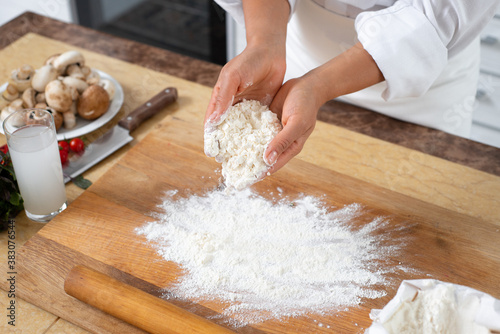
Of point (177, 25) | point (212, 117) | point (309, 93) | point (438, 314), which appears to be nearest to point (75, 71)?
point (212, 117)

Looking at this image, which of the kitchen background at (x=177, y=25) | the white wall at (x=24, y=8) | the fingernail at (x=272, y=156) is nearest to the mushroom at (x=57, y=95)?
the fingernail at (x=272, y=156)

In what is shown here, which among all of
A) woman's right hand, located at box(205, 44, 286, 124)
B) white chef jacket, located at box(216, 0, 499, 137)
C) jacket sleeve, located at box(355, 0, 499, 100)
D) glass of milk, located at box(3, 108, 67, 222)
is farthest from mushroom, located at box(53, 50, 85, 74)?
jacket sleeve, located at box(355, 0, 499, 100)

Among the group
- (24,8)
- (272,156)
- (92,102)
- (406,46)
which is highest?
(406,46)

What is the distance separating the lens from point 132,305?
2.98 ft

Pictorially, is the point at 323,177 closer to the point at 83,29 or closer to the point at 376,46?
the point at 376,46

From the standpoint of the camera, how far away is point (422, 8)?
3.74 ft

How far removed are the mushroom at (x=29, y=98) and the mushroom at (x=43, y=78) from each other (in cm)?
2

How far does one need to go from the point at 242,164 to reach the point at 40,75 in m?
0.70

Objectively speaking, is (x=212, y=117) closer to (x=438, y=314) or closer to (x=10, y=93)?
(x=438, y=314)

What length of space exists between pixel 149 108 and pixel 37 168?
46cm

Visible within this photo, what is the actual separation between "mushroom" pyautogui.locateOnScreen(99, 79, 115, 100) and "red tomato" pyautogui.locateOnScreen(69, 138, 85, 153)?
210 millimetres

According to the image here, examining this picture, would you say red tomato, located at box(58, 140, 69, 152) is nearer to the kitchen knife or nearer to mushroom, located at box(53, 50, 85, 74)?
the kitchen knife

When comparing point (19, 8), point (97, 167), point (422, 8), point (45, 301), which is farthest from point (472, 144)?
point (19, 8)

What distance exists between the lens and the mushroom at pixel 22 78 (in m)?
1.42
